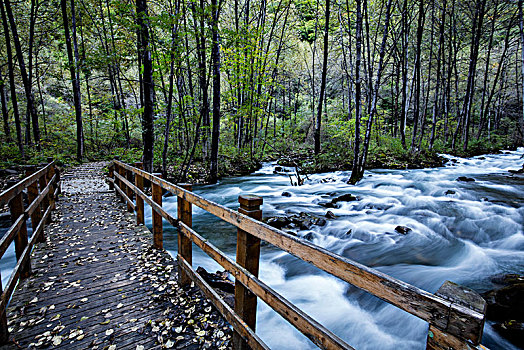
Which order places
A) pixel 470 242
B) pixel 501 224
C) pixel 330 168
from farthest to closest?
pixel 330 168
pixel 501 224
pixel 470 242

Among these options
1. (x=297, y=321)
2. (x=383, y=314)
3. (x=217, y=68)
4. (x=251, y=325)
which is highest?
(x=217, y=68)

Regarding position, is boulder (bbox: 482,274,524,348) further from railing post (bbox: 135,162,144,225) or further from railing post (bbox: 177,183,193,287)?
railing post (bbox: 135,162,144,225)

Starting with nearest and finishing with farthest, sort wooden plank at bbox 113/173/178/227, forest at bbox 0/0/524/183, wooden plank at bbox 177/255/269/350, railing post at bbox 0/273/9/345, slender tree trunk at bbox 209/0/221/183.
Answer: wooden plank at bbox 177/255/269/350
railing post at bbox 0/273/9/345
wooden plank at bbox 113/173/178/227
forest at bbox 0/0/524/183
slender tree trunk at bbox 209/0/221/183

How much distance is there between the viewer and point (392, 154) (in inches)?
623

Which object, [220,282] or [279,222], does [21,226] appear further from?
[279,222]

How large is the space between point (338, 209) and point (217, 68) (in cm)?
745

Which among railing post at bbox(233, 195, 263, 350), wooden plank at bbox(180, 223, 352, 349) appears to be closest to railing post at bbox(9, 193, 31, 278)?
wooden plank at bbox(180, 223, 352, 349)

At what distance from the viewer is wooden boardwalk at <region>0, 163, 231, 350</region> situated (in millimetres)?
2779

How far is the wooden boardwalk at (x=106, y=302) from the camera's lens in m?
2.78

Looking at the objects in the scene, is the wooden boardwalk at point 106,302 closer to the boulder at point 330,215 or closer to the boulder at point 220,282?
the boulder at point 220,282

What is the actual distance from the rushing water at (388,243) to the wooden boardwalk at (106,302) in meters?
1.38

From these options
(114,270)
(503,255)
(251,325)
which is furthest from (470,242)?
(114,270)

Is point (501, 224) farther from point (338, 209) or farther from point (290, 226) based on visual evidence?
point (290, 226)

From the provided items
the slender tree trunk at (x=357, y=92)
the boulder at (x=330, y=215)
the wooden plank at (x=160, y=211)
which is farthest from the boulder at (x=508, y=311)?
the slender tree trunk at (x=357, y=92)
